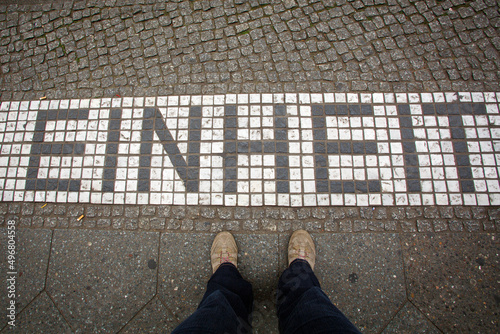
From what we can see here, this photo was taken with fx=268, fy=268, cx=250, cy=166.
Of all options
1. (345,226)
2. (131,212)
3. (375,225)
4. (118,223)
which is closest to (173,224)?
(131,212)

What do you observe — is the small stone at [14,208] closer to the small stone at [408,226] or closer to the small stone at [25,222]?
Result: the small stone at [25,222]

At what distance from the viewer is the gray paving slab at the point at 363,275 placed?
111 inches

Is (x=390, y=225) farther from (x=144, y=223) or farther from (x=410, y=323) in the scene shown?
(x=144, y=223)

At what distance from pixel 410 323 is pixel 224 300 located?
1.99 m

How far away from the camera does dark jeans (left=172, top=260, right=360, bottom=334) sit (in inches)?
80.0

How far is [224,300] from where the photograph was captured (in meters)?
2.33

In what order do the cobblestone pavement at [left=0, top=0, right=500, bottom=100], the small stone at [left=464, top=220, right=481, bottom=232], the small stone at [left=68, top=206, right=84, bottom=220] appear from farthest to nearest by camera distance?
the cobblestone pavement at [left=0, top=0, right=500, bottom=100] → the small stone at [left=68, top=206, right=84, bottom=220] → the small stone at [left=464, top=220, right=481, bottom=232]

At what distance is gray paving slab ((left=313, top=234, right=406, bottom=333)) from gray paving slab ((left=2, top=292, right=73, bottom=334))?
2.85 metres

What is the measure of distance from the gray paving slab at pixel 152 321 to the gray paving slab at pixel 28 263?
115 centimetres

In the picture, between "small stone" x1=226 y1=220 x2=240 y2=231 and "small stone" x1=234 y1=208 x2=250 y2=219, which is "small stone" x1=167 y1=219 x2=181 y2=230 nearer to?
"small stone" x1=226 y1=220 x2=240 y2=231

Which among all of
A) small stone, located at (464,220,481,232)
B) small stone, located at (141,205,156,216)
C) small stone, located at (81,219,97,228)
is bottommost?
small stone, located at (464,220,481,232)

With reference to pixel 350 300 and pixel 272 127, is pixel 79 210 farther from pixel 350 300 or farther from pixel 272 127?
pixel 350 300

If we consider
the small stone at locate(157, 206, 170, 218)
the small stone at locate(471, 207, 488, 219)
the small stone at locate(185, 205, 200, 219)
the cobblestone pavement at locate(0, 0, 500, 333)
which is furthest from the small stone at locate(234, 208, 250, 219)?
the small stone at locate(471, 207, 488, 219)

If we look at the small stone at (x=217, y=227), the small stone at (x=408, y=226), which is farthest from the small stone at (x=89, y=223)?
the small stone at (x=408, y=226)
